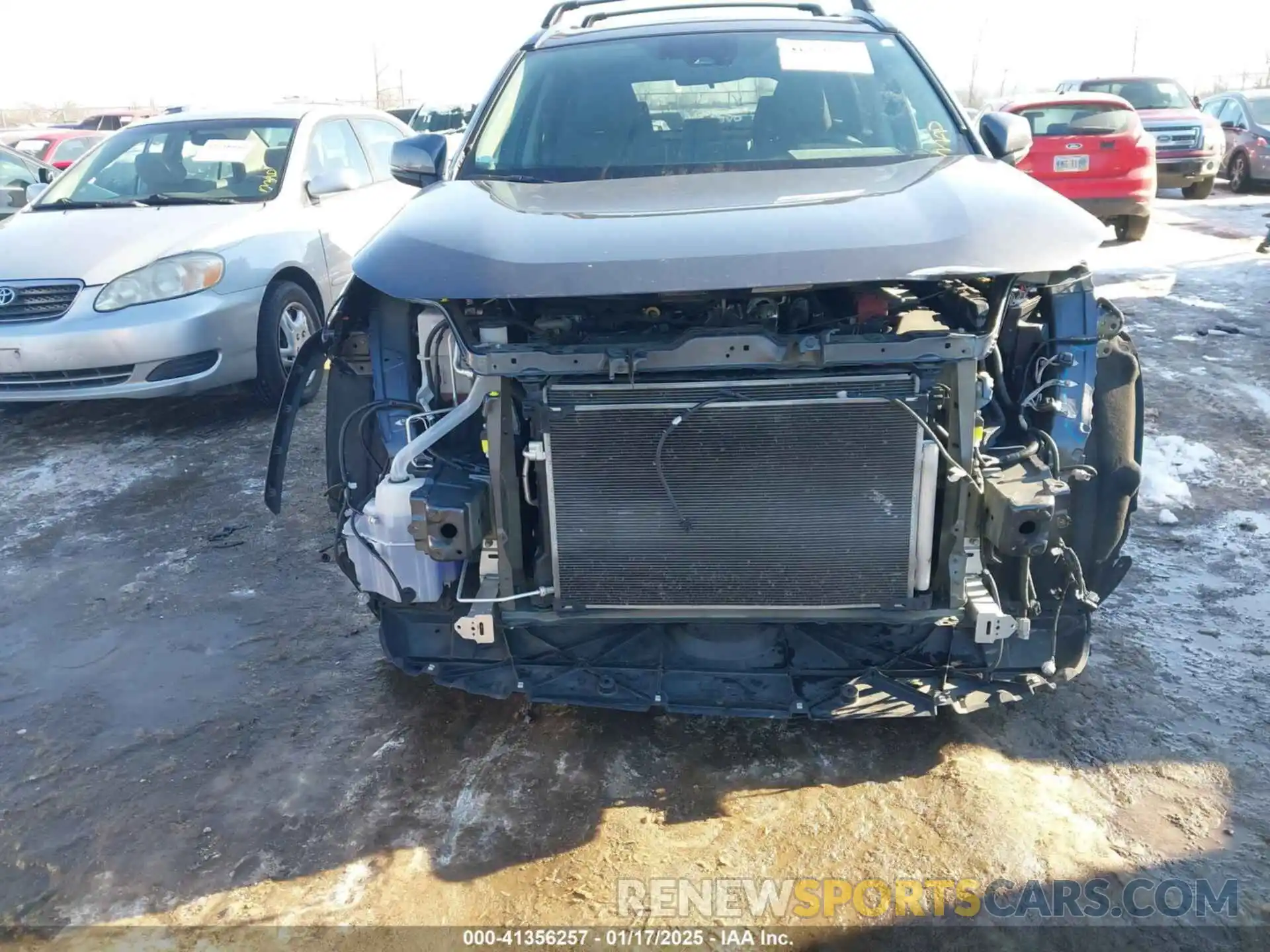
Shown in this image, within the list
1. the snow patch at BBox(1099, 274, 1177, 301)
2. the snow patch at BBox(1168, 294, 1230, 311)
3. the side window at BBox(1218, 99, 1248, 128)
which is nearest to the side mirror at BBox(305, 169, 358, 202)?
the snow patch at BBox(1099, 274, 1177, 301)

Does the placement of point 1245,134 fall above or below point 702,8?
below

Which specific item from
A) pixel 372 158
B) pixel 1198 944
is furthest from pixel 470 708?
pixel 372 158

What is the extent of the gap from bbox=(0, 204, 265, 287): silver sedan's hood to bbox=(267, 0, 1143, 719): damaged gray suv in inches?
112

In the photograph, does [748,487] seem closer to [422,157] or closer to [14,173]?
[422,157]

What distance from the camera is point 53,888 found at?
238 cm

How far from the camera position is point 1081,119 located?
9719 mm

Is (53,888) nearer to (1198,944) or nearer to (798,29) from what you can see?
(1198,944)

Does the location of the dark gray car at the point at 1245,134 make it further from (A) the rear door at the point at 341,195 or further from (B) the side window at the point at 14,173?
(B) the side window at the point at 14,173

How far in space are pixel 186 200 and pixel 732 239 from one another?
482cm

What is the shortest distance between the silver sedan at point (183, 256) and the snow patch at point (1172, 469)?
147 inches

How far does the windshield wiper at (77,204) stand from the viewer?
235 inches

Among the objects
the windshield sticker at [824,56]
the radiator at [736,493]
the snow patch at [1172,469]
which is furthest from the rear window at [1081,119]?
the radiator at [736,493]

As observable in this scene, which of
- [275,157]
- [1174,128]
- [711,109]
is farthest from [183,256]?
[1174,128]

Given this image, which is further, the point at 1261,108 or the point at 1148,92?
the point at 1261,108
